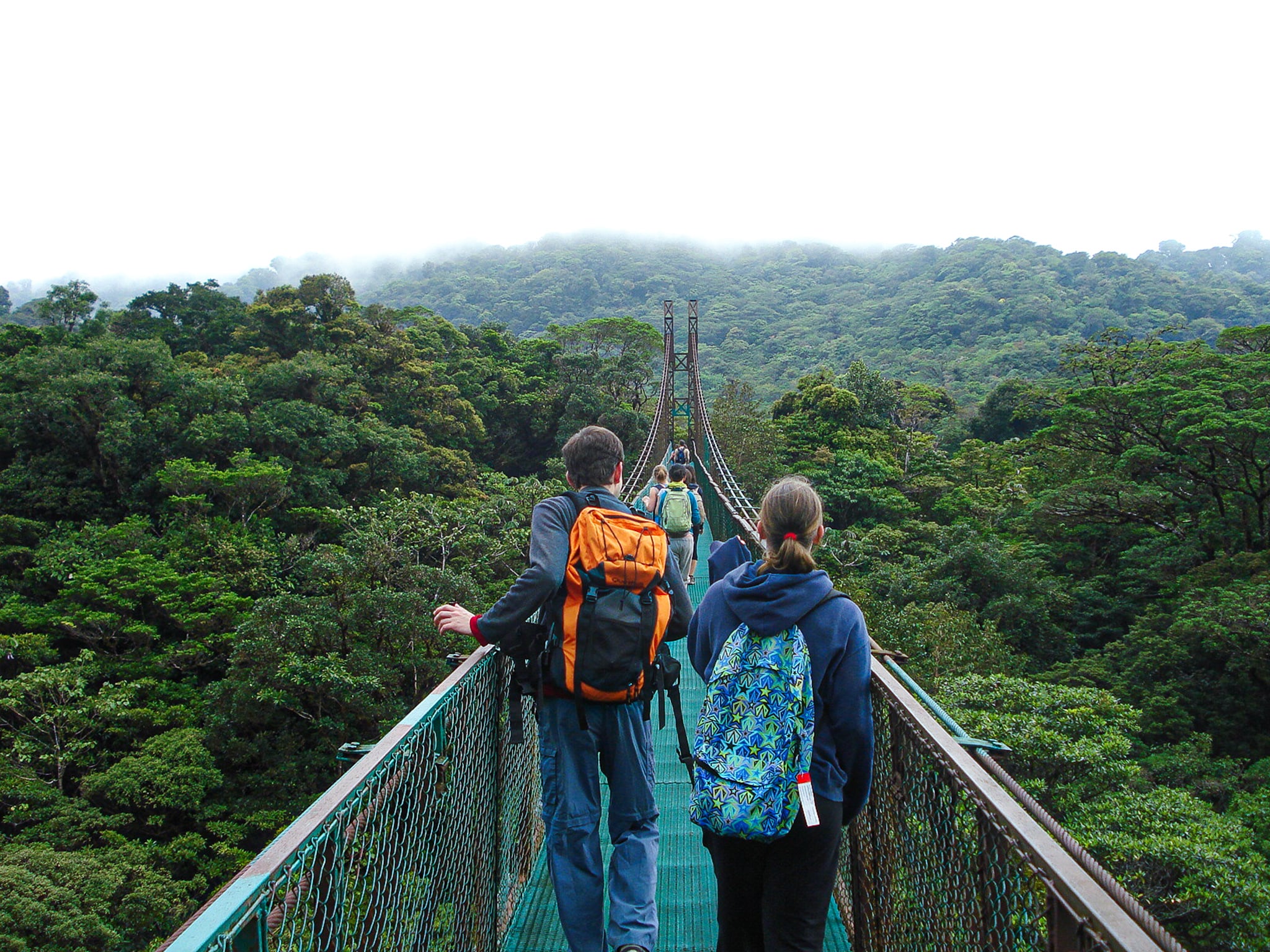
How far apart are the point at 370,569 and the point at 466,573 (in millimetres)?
953

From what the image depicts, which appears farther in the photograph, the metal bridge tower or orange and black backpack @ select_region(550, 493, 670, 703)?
the metal bridge tower

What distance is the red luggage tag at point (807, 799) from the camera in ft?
3.18

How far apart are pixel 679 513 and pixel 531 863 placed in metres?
1.58

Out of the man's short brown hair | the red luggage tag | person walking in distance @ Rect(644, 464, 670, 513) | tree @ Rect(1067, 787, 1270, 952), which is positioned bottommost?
tree @ Rect(1067, 787, 1270, 952)

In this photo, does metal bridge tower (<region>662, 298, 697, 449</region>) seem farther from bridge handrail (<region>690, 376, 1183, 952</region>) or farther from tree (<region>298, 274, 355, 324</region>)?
bridge handrail (<region>690, 376, 1183, 952</region>)

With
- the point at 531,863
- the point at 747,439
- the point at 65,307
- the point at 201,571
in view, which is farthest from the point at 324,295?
the point at 531,863

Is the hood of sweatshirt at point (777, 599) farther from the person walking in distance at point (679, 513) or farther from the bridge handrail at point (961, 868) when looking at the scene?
the person walking in distance at point (679, 513)

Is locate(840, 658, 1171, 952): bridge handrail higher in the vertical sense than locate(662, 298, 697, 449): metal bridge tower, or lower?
higher

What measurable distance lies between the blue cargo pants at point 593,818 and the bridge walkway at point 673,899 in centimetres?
35

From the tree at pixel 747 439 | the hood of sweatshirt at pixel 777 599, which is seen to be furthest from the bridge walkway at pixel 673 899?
the tree at pixel 747 439

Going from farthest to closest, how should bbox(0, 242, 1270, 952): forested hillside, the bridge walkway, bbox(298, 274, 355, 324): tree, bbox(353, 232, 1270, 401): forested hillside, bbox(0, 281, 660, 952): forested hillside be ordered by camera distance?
bbox(353, 232, 1270, 401): forested hillside → bbox(298, 274, 355, 324): tree → bbox(0, 281, 660, 952): forested hillside → bbox(0, 242, 1270, 952): forested hillside → the bridge walkway

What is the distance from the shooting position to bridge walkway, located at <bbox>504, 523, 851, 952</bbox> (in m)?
1.56

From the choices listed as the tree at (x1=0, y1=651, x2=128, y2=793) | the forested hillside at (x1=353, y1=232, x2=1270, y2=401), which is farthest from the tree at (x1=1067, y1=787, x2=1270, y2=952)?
the forested hillside at (x1=353, y1=232, x2=1270, y2=401)

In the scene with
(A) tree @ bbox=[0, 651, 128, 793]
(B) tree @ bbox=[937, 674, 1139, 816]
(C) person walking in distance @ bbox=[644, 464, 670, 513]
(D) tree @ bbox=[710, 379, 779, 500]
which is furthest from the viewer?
(D) tree @ bbox=[710, 379, 779, 500]
